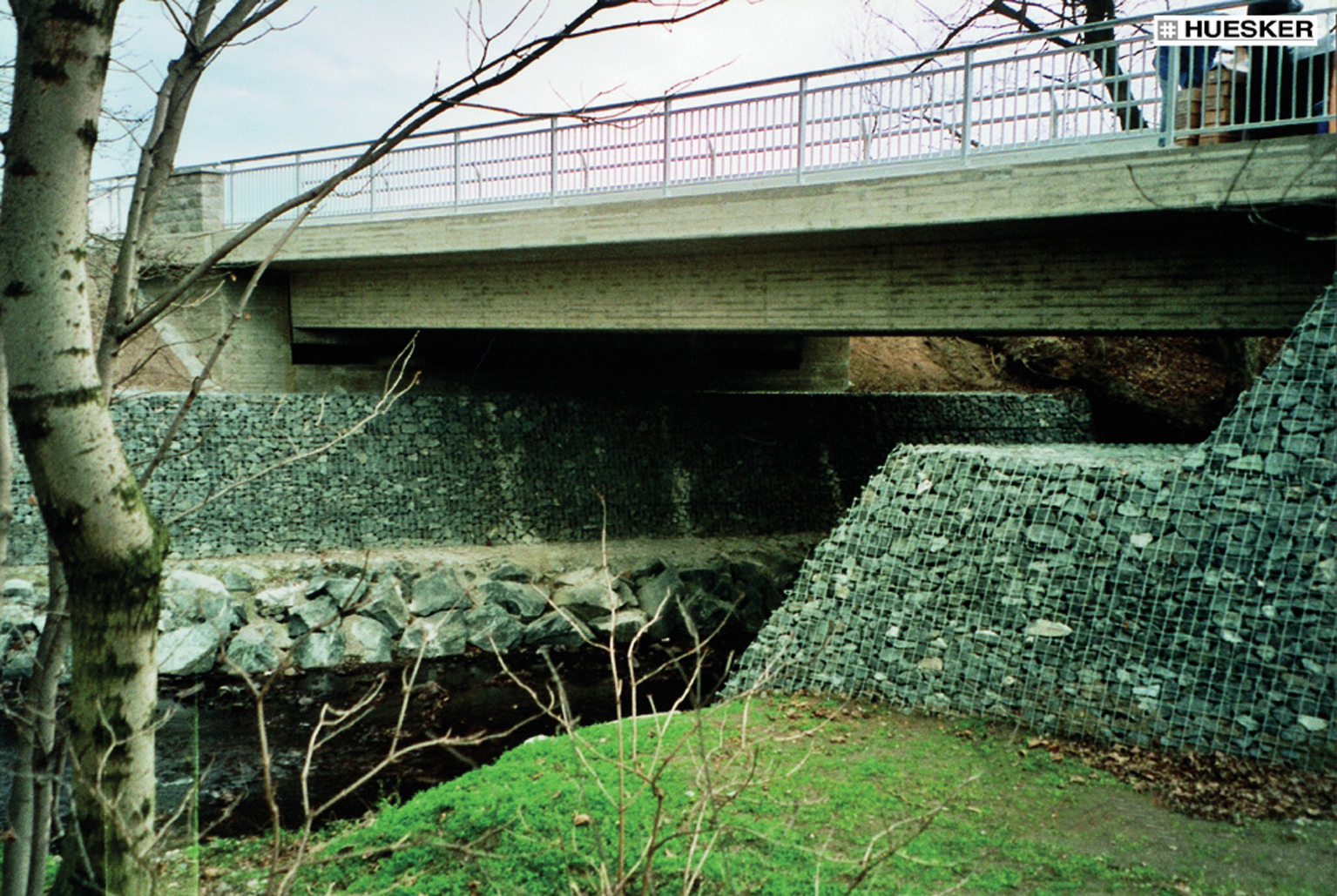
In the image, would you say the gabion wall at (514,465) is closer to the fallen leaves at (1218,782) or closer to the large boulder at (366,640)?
the large boulder at (366,640)

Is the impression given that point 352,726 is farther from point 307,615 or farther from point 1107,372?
point 1107,372

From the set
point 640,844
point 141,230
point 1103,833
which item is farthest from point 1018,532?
point 141,230

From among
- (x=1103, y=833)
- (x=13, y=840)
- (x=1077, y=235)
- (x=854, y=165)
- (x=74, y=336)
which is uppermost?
(x=854, y=165)

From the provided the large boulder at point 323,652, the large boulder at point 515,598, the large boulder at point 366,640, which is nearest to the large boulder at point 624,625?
the large boulder at point 515,598

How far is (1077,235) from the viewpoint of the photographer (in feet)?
31.6

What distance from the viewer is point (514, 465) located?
50.9 ft

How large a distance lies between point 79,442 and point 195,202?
16188 millimetres

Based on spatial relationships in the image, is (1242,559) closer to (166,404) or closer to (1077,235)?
(1077,235)

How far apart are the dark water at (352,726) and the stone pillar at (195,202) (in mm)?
9319

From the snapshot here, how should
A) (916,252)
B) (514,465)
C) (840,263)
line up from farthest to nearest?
(514,465) → (840,263) → (916,252)

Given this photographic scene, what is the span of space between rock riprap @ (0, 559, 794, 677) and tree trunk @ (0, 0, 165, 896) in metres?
7.64

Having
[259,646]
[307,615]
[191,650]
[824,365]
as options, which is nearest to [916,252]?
[307,615]

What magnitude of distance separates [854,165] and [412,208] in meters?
6.80

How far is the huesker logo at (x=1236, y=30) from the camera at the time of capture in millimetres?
7984
